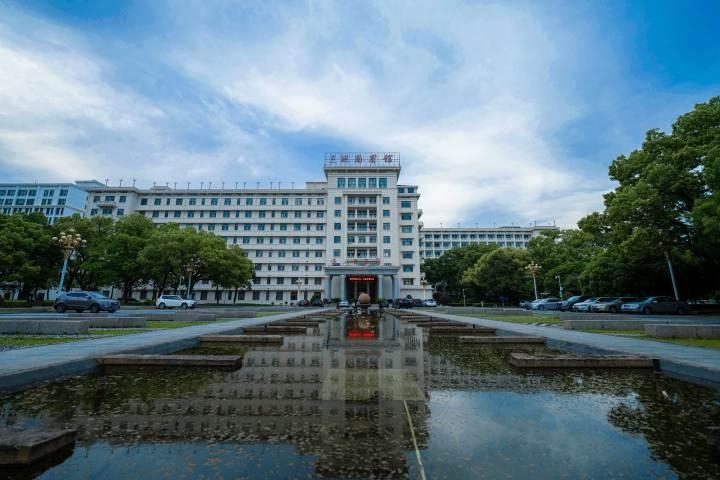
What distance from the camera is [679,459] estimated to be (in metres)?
2.42

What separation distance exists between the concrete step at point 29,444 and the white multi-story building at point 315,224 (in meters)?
49.4

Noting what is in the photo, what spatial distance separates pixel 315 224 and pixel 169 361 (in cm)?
6216

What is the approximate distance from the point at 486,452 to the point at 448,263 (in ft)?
235

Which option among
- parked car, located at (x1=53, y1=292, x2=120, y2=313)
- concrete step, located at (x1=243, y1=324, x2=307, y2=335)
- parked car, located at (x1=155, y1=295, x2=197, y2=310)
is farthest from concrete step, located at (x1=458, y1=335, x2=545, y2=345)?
parked car, located at (x1=155, y1=295, x2=197, y2=310)

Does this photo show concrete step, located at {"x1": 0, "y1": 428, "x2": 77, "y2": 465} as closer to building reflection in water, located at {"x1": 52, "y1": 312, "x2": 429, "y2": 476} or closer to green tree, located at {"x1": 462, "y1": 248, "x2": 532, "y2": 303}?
building reflection in water, located at {"x1": 52, "y1": 312, "x2": 429, "y2": 476}

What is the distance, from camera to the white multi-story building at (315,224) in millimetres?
59344

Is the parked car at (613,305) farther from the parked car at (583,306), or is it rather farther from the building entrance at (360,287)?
the building entrance at (360,287)

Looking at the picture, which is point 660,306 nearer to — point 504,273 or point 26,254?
Result: point 504,273

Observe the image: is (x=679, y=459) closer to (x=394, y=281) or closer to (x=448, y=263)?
(x=394, y=281)

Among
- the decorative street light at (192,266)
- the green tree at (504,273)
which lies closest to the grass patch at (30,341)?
the decorative street light at (192,266)

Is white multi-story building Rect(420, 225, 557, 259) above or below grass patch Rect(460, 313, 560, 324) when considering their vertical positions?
above

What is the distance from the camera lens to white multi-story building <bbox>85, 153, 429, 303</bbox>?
59344 millimetres

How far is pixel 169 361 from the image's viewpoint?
18.7ft

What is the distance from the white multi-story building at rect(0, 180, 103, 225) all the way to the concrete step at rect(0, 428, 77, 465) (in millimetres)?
110749
